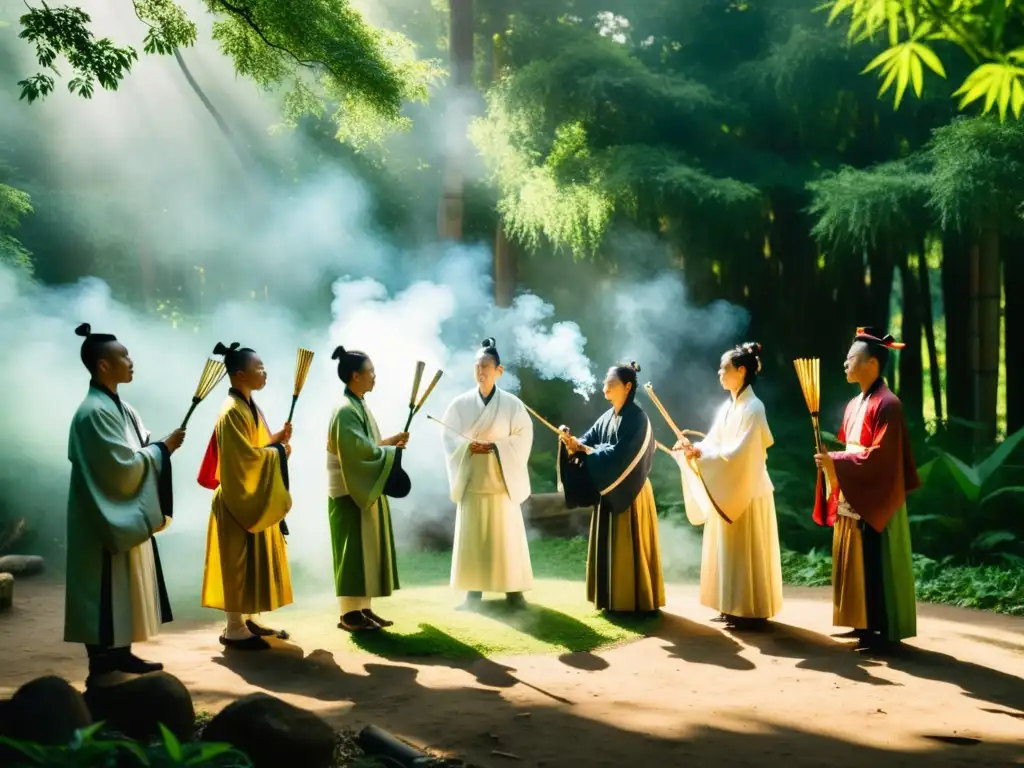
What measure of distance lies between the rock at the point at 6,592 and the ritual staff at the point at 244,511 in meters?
2.48

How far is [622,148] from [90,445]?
7.79 m

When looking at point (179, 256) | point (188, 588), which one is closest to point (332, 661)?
point (188, 588)

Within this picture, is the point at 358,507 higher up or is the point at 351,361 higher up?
the point at 351,361

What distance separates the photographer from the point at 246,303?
50.3 feet

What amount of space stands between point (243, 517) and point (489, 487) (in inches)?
79.8

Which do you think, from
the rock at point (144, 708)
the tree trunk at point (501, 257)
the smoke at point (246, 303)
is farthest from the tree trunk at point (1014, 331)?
the rock at point (144, 708)

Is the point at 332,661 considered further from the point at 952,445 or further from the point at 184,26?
the point at 952,445

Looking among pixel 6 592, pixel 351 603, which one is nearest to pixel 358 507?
pixel 351 603

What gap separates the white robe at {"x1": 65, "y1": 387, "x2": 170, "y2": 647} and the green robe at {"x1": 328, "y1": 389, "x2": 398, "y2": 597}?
1459 mm

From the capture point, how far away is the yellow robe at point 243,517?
6102mm

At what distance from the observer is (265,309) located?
49.1 feet

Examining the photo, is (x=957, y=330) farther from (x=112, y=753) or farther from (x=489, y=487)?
(x=112, y=753)

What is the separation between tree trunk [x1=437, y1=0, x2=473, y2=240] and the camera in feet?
40.6

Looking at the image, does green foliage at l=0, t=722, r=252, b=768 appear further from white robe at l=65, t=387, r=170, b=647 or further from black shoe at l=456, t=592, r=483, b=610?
black shoe at l=456, t=592, r=483, b=610
